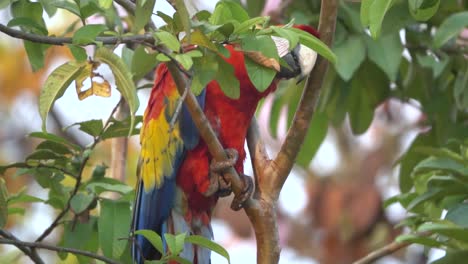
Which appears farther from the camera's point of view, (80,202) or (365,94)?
(365,94)

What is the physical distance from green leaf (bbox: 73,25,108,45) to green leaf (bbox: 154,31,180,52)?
88 millimetres

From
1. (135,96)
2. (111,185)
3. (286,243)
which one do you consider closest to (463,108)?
(111,185)

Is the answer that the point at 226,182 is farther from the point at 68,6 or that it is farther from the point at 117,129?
the point at 68,6

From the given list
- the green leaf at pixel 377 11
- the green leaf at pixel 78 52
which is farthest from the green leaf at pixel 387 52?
the green leaf at pixel 78 52

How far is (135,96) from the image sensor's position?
48.1 inches

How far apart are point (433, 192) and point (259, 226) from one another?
0.32m

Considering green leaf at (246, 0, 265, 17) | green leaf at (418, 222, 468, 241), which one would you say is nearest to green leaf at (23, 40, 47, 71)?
green leaf at (418, 222, 468, 241)

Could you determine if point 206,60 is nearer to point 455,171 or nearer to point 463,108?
point 455,171

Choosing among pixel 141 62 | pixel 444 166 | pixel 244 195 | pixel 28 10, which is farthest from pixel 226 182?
pixel 28 10

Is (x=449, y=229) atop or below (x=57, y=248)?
atop

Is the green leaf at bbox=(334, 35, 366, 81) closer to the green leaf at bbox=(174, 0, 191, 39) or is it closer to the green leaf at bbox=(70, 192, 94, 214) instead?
the green leaf at bbox=(70, 192, 94, 214)

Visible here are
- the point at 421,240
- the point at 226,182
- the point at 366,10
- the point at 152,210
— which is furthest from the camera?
the point at 152,210

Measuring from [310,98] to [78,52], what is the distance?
1.47 ft

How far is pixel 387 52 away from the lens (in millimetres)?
1933
